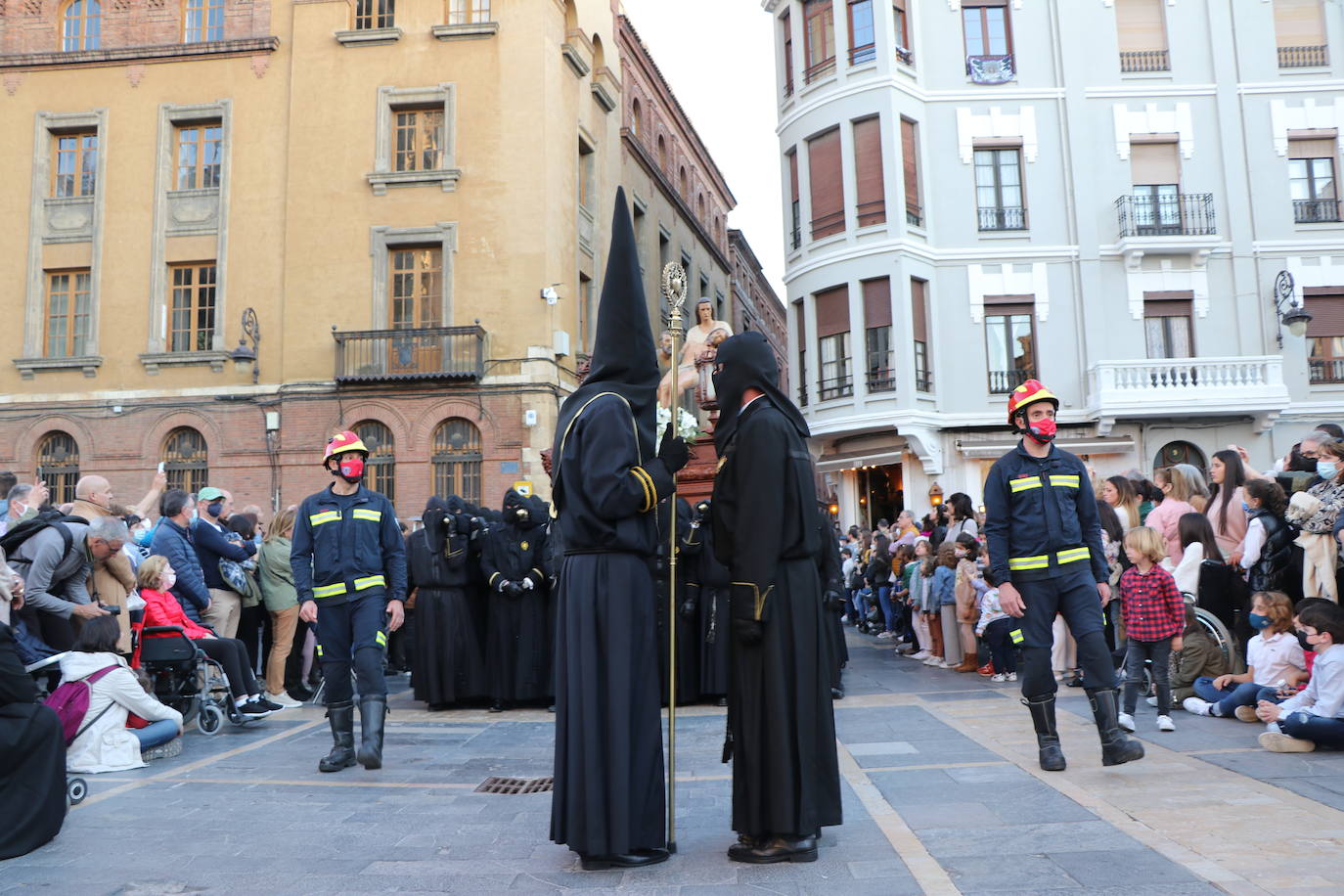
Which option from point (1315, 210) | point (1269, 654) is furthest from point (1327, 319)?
point (1269, 654)

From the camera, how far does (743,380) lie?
515 cm

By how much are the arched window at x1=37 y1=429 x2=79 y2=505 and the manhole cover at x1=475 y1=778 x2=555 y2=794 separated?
75.4 ft

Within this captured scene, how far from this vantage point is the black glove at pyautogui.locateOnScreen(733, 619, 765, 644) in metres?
4.75

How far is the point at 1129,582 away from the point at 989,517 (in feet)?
7.17

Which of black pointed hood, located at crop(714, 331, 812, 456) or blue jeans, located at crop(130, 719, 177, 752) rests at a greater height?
black pointed hood, located at crop(714, 331, 812, 456)

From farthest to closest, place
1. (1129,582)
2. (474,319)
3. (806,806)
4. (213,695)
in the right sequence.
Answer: (474,319)
(213,695)
(1129,582)
(806,806)

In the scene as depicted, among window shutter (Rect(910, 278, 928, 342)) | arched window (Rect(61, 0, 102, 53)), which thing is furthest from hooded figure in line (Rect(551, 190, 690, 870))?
arched window (Rect(61, 0, 102, 53))

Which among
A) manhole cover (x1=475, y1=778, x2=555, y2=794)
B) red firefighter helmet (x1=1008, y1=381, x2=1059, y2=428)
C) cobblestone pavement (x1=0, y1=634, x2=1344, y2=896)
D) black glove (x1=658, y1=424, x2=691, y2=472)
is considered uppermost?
red firefighter helmet (x1=1008, y1=381, x2=1059, y2=428)

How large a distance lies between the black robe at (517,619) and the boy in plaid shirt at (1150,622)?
16.9ft

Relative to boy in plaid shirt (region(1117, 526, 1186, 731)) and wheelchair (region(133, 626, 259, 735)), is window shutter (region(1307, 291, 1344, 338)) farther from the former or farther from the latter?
wheelchair (region(133, 626, 259, 735))

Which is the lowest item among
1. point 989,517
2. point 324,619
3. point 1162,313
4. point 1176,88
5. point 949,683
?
point 949,683

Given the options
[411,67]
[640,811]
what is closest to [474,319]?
[411,67]

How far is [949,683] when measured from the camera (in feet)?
36.9

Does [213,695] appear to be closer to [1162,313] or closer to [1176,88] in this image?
[1162,313]
